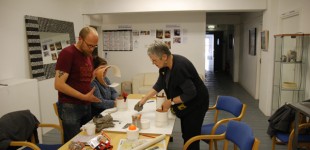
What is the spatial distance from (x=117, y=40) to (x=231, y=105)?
379 centimetres

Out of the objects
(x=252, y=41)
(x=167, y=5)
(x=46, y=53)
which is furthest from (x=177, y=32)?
(x=46, y=53)

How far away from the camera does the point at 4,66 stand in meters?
3.16

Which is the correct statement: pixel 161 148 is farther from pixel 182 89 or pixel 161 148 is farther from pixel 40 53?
pixel 40 53

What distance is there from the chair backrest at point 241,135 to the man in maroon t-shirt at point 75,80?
1167 millimetres

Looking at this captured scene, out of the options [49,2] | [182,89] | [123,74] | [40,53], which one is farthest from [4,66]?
[123,74]

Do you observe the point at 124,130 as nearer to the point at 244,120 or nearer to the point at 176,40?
the point at 244,120

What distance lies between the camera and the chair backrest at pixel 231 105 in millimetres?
2650

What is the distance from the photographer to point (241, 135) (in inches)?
72.1

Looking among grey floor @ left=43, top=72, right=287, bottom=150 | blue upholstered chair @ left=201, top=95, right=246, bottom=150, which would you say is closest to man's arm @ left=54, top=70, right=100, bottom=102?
blue upholstered chair @ left=201, top=95, right=246, bottom=150

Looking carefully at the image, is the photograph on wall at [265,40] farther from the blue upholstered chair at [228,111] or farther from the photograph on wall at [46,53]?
the photograph on wall at [46,53]

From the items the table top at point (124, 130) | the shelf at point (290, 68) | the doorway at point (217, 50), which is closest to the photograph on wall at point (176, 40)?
the shelf at point (290, 68)

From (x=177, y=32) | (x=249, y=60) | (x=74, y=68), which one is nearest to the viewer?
(x=74, y=68)

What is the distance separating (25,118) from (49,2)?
→ 231 cm

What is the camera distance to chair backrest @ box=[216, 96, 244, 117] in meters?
2.65
